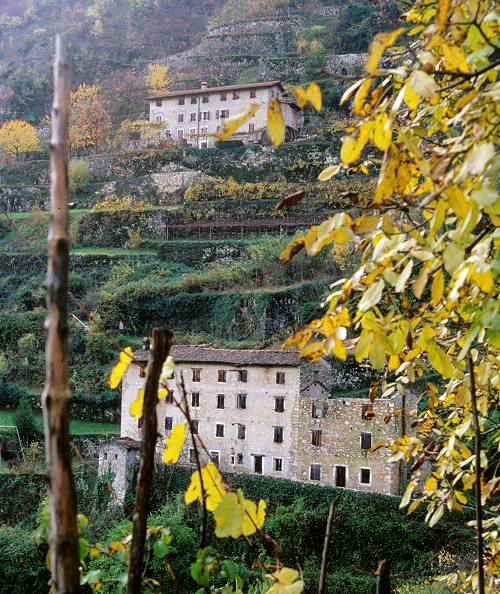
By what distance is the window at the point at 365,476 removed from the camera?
18.3 metres

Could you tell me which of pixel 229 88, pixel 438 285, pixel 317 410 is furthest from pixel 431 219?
pixel 229 88

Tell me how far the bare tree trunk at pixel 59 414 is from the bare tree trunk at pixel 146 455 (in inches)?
6.6

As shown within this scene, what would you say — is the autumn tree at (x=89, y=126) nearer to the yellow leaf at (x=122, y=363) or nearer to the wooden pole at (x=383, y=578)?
the yellow leaf at (x=122, y=363)

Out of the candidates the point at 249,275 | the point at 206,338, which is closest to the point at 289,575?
the point at 206,338

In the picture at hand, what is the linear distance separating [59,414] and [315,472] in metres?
19.0

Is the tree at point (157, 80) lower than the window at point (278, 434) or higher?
higher

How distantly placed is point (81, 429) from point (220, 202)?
15.6 m

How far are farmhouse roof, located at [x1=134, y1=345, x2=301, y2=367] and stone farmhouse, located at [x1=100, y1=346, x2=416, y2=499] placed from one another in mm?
31

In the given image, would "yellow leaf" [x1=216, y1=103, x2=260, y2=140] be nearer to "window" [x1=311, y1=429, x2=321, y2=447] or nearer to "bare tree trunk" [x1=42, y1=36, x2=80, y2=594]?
"bare tree trunk" [x1=42, y1=36, x2=80, y2=594]

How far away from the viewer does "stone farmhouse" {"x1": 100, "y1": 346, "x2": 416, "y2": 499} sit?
727 inches

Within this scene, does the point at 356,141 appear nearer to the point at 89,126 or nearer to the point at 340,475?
the point at 340,475

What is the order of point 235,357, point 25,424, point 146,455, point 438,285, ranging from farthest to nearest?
point 25,424, point 235,357, point 438,285, point 146,455

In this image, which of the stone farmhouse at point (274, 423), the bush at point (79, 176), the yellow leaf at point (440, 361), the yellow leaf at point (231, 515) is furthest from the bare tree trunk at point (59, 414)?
the bush at point (79, 176)

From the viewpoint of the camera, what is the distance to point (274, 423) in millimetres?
19938
